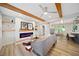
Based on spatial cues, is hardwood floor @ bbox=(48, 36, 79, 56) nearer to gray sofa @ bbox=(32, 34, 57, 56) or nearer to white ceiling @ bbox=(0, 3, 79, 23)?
gray sofa @ bbox=(32, 34, 57, 56)

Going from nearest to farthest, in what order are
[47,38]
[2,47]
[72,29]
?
[2,47] → [72,29] → [47,38]

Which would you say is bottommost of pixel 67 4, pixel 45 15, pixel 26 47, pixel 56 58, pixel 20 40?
pixel 56 58

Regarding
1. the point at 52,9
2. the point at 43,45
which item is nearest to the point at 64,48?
the point at 43,45

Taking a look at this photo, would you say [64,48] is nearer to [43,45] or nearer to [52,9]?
[43,45]

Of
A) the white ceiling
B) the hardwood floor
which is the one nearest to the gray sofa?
the hardwood floor

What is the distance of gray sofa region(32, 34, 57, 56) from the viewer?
1.78m

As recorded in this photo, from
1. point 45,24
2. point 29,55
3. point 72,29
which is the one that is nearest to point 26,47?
point 29,55

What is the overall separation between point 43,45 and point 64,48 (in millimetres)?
446

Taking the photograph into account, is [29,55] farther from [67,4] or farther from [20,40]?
[67,4]

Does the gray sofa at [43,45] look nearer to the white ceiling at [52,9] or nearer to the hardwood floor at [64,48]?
the hardwood floor at [64,48]

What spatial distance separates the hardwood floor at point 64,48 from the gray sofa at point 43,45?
0.35ft

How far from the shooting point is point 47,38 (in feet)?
6.49

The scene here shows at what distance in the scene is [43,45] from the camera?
182 cm

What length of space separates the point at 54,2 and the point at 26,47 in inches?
44.1
